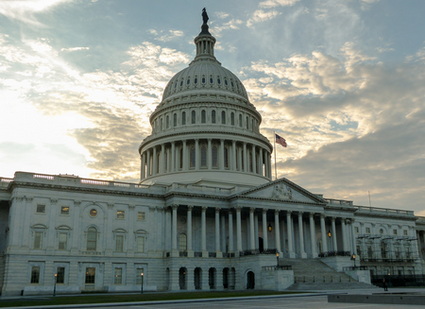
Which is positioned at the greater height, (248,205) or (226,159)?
(226,159)

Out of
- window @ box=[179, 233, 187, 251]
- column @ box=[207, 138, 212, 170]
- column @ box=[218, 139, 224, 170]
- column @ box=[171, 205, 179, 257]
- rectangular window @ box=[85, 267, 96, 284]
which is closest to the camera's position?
rectangular window @ box=[85, 267, 96, 284]

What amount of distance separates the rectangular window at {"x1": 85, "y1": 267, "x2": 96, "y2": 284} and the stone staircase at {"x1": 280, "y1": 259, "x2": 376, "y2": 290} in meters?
26.8

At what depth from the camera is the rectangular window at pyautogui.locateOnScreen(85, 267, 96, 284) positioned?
63.4m

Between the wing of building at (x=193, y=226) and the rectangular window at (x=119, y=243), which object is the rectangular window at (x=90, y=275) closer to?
the wing of building at (x=193, y=226)

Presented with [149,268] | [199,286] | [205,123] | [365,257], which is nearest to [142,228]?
[149,268]

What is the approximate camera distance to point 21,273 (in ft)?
193

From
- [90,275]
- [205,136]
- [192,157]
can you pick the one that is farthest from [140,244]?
[205,136]

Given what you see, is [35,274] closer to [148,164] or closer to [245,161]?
[148,164]

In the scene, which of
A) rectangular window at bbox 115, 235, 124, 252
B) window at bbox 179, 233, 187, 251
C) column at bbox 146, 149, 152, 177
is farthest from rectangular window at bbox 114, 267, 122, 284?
column at bbox 146, 149, 152, 177

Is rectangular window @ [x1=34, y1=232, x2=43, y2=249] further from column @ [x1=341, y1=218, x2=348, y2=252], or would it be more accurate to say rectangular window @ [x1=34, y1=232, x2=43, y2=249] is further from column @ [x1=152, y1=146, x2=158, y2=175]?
column @ [x1=341, y1=218, x2=348, y2=252]

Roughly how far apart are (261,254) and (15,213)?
33817 mm

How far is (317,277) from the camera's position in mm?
65938

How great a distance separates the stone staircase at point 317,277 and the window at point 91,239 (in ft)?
90.9

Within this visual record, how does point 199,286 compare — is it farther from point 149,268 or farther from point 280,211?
point 280,211
